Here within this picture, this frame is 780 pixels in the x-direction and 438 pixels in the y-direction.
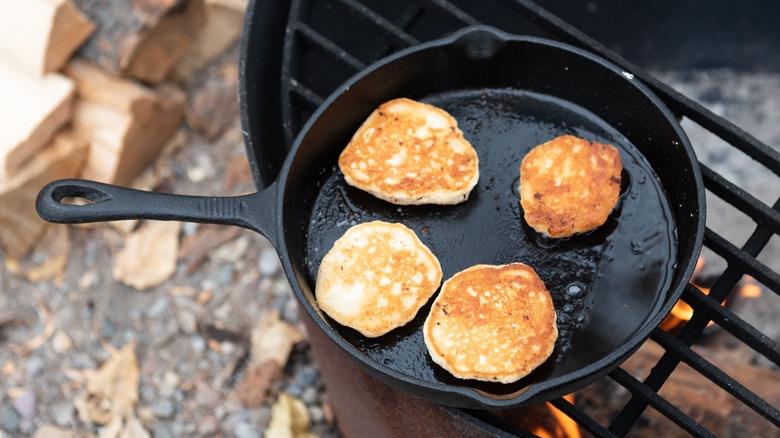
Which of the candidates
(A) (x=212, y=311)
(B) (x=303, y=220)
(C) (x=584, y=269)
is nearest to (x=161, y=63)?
(A) (x=212, y=311)

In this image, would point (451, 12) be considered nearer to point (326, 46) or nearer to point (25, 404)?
point (326, 46)

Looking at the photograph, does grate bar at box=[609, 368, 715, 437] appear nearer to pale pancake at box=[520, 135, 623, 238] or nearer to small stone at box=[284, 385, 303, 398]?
pale pancake at box=[520, 135, 623, 238]

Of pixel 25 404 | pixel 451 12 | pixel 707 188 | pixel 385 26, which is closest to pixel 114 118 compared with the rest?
pixel 25 404

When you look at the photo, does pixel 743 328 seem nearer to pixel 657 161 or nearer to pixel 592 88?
pixel 657 161

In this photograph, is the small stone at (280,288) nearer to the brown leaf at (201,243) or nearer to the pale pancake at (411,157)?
the brown leaf at (201,243)

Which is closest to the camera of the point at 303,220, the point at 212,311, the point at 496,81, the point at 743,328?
the point at 743,328

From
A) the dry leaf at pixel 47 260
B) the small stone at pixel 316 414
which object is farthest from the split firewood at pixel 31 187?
the small stone at pixel 316 414
